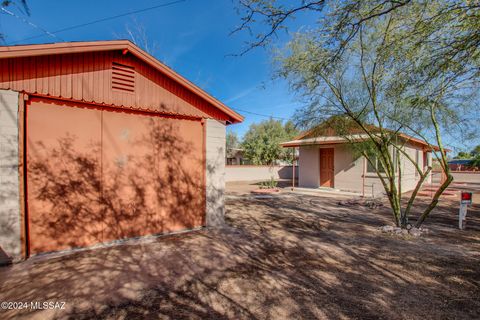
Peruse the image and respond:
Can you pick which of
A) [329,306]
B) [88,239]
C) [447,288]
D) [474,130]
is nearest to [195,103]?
[88,239]

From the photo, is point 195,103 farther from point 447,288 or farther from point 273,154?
point 273,154

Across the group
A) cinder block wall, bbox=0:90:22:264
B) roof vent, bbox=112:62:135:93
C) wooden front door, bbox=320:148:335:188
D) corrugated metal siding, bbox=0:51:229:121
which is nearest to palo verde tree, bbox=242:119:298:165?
wooden front door, bbox=320:148:335:188

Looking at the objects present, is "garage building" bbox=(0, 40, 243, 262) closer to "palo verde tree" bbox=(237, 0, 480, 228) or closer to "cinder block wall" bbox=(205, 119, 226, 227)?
"cinder block wall" bbox=(205, 119, 226, 227)

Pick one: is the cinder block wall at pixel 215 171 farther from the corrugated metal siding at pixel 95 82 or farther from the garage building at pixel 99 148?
the corrugated metal siding at pixel 95 82

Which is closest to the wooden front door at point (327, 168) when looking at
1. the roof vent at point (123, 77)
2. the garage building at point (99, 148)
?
the garage building at point (99, 148)

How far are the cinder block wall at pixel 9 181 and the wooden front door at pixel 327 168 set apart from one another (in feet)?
44.6

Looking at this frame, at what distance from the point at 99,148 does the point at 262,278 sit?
12.6 ft

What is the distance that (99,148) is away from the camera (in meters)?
4.71

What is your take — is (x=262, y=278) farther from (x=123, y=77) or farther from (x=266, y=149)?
(x=266, y=149)

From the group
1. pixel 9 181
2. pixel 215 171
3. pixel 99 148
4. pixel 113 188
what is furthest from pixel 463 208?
pixel 9 181

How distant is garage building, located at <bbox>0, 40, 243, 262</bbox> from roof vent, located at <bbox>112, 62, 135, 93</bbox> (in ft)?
0.07

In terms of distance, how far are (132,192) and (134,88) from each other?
2.21 m

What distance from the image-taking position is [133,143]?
5109mm

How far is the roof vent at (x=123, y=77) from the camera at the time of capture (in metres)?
4.89
